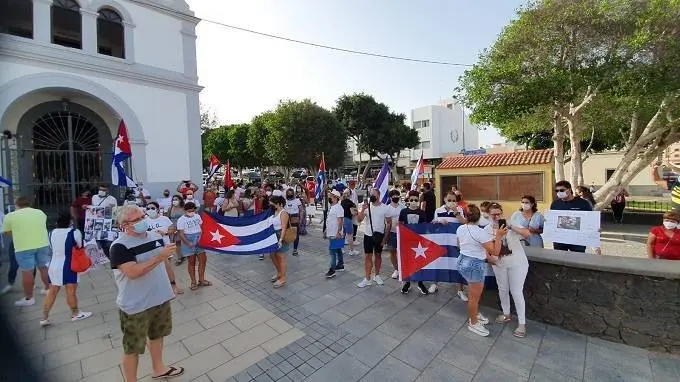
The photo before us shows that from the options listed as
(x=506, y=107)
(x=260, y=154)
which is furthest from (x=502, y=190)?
(x=260, y=154)

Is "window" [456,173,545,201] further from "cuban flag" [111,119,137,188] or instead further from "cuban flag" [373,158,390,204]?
"cuban flag" [111,119,137,188]

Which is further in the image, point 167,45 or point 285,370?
point 167,45

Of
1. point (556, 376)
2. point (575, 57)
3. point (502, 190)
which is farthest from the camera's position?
point (502, 190)

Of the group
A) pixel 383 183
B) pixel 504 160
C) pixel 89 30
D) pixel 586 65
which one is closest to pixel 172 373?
pixel 383 183

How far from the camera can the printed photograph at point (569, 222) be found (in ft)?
16.0

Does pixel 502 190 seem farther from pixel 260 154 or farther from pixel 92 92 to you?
pixel 260 154

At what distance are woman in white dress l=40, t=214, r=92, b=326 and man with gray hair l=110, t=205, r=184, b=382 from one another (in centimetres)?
224

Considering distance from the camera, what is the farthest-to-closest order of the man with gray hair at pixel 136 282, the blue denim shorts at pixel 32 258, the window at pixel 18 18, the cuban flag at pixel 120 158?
the window at pixel 18 18, the cuban flag at pixel 120 158, the blue denim shorts at pixel 32 258, the man with gray hair at pixel 136 282

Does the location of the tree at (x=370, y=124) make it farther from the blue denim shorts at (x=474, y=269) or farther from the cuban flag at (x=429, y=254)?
the blue denim shorts at (x=474, y=269)

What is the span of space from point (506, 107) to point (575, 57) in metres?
2.16

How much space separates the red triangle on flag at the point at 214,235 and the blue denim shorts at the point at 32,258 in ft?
7.99

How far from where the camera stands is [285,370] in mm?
3594

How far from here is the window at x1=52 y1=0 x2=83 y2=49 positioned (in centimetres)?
1086

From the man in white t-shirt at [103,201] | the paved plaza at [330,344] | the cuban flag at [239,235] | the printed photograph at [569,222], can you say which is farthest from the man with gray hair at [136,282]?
the man in white t-shirt at [103,201]
